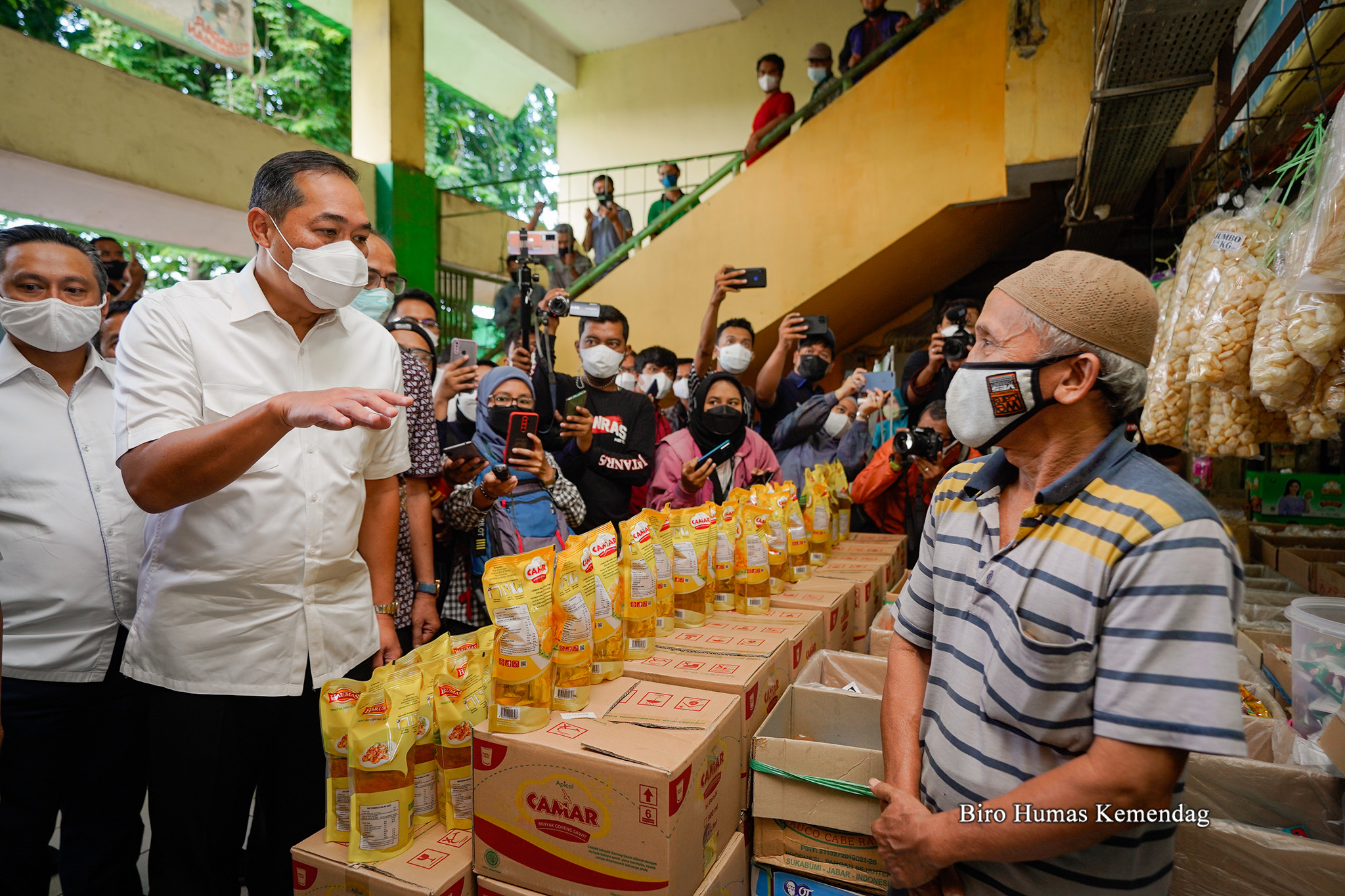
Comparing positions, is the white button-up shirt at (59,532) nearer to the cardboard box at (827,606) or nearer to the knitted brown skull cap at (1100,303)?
the cardboard box at (827,606)

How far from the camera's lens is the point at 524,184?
1173 cm

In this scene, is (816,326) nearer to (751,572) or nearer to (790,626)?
(751,572)

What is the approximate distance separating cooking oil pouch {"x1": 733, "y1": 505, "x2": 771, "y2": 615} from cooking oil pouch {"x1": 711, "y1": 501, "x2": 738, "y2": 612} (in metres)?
0.02

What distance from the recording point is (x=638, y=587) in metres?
1.62

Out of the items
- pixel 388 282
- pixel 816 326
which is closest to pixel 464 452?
pixel 388 282

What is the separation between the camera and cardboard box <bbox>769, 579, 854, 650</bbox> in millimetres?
Result: 2038

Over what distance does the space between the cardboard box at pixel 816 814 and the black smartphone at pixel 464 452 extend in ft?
4.18

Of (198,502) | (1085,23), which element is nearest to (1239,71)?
(1085,23)

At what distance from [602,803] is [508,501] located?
4.57 feet

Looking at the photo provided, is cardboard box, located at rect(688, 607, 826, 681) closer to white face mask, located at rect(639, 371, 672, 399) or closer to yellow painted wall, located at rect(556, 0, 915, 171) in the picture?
white face mask, located at rect(639, 371, 672, 399)

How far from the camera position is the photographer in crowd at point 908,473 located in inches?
113

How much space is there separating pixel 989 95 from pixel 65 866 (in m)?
6.51

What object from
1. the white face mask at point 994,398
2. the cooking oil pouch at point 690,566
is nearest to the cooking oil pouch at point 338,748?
the cooking oil pouch at point 690,566

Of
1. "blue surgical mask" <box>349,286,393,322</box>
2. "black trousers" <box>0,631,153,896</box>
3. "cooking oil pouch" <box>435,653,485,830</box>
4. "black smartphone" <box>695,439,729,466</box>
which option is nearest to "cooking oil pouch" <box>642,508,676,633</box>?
"cooking oil pouch" <box>435,653,485,830</box>
